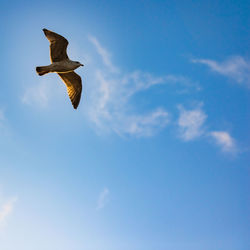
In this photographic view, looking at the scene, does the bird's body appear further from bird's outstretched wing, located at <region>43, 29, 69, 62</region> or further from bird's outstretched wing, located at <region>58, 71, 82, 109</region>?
bird's outstretched wing, located at <region>58, 71, 82, 109</region>

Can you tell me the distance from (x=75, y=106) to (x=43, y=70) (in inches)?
111

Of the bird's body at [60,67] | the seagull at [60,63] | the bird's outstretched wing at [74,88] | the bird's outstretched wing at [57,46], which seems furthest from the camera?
the bird's outstretched wing at [74,88]

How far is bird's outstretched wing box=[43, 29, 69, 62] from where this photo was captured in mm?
12789

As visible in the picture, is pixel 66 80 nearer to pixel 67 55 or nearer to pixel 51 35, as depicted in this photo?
pixel 67 55

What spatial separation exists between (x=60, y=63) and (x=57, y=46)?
0.83m

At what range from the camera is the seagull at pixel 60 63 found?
12.9 m

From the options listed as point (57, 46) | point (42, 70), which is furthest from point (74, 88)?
point (57, 46)

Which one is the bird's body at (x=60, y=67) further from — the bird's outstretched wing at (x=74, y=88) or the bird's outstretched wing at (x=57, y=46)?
the bird's outstretched wing at (x=74, y=88)

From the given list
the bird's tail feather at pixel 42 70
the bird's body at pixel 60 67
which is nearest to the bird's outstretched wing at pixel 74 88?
the bird's body at pixel 60 67

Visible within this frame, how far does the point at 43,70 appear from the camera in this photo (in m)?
13.0

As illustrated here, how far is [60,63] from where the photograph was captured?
13.4 metres

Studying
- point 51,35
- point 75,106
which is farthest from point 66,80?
point 51,35

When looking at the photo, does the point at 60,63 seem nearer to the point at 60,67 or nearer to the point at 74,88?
the point at 60,67

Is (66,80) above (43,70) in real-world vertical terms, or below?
above
